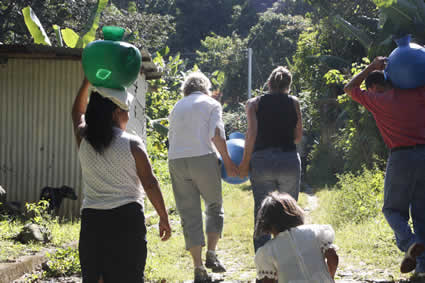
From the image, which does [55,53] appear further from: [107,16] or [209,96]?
[107,16]

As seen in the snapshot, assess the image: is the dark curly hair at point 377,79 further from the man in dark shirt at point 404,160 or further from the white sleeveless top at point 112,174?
the white sleeveless top at point 112,174

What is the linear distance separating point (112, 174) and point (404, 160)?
8.23ft

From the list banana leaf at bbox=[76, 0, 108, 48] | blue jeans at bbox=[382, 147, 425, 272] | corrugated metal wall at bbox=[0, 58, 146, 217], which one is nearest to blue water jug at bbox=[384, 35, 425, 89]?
blue jeans at bbox=[382, 147, 425, 272]

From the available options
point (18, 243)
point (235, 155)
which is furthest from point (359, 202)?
point (18, 243)

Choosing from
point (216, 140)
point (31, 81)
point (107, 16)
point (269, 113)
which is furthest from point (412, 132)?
point (107, 16)

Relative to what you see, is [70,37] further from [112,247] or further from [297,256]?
[297,256]

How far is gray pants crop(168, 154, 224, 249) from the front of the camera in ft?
17.3

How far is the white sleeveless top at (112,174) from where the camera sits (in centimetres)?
312

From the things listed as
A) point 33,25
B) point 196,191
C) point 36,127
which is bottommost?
point 36,127

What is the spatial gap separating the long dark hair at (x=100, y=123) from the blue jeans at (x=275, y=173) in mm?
2145

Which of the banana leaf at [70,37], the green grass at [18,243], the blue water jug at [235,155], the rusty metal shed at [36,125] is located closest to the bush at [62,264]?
the green grass at [18,243]

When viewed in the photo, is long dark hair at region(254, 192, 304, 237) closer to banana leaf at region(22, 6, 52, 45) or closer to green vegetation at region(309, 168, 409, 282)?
green vegetation at region(309, 168, 409, 282)

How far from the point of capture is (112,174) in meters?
3.14

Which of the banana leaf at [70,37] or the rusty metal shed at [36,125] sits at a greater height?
the banana leaf at [70,37]
